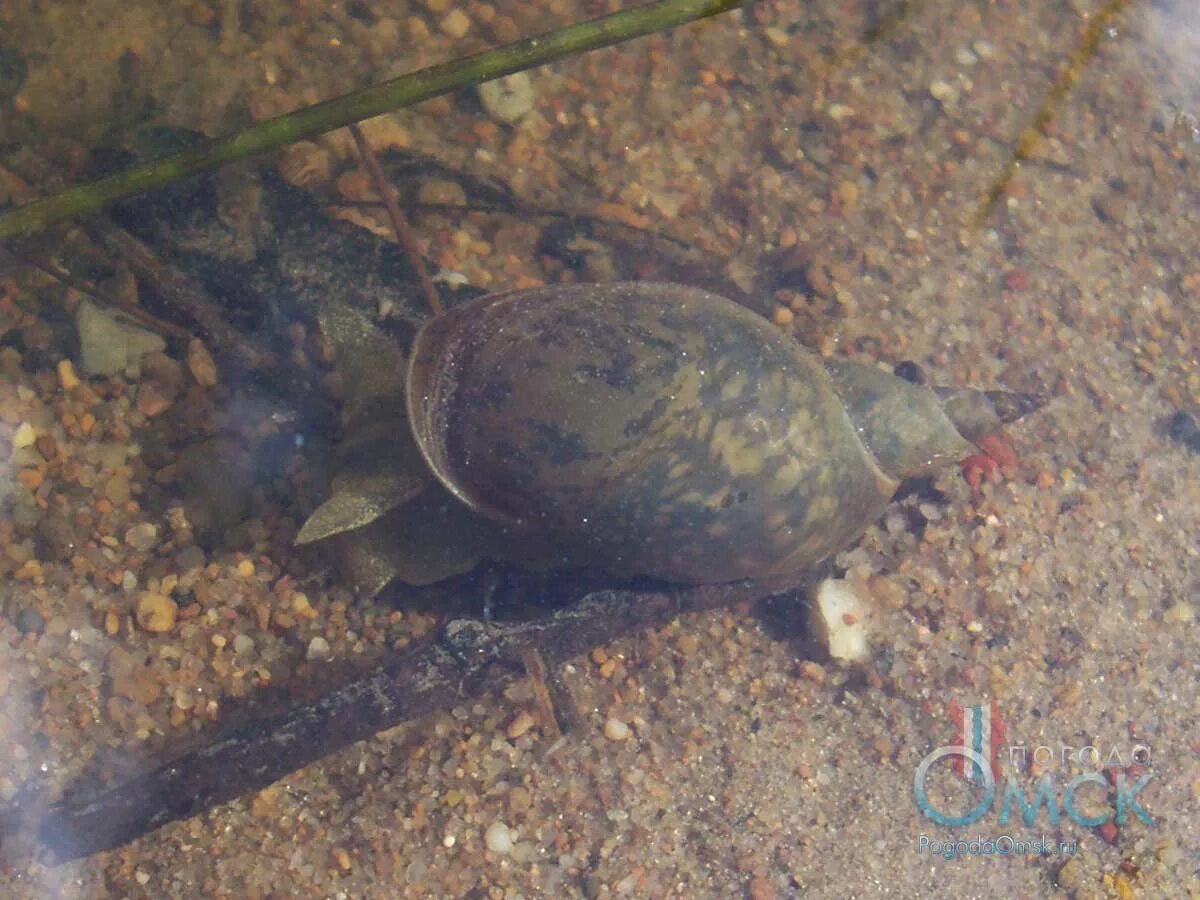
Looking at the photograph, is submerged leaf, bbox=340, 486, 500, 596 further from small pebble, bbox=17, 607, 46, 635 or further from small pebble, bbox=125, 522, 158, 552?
small pebble, bbox=17, 607, 46, 635

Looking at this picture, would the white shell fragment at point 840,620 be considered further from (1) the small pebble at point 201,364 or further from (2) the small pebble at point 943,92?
(2) the small pebble at point 943,92

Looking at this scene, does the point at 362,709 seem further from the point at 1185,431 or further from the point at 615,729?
the point at 1185,431

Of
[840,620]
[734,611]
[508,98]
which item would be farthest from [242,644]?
[508,98]

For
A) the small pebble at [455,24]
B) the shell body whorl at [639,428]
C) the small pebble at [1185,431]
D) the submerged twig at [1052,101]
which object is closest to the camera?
the shell body whorl at [639,428]

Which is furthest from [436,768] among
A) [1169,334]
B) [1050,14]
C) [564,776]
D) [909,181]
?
[1050,14]

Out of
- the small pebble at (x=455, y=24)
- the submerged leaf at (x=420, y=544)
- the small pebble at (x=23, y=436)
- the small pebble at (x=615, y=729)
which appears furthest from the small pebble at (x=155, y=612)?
the small pebble at (x=455, y=24)

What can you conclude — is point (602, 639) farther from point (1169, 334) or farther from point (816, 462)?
point (1169, 334)
